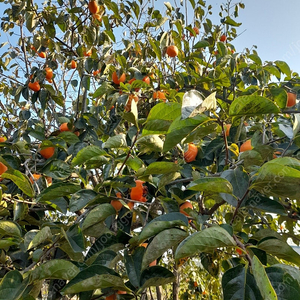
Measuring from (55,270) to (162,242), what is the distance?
26 cm

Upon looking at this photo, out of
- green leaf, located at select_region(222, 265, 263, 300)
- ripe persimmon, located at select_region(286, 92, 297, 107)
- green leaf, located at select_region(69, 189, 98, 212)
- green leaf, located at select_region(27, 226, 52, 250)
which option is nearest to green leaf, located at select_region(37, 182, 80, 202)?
green leaf, located at select_region(69, 189, 98, 212)

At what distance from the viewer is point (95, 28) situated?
6.19 ft

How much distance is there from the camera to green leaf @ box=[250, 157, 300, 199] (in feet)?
1.71

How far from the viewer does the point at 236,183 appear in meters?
0.70

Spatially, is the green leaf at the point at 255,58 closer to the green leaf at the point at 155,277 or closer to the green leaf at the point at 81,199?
the green leaf at the point at 81,199

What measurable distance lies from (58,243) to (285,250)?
0.60 meters

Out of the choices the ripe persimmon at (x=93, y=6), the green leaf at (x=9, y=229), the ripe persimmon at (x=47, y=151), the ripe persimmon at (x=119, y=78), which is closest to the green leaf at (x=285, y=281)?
the green leaf at (x=9, y=229)

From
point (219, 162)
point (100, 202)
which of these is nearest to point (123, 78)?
point (219, 162)

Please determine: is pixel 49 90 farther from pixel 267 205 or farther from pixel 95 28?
pixel 267 205

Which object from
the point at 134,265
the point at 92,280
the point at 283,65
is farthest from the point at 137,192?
the point at 283,65

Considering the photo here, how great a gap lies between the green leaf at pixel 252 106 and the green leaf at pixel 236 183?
0.61ft

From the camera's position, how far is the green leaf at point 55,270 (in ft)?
2.12

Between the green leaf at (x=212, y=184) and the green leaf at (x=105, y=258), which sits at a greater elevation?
the green leaf at (x=212, y=184)

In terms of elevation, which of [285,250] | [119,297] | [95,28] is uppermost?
[95,28]
